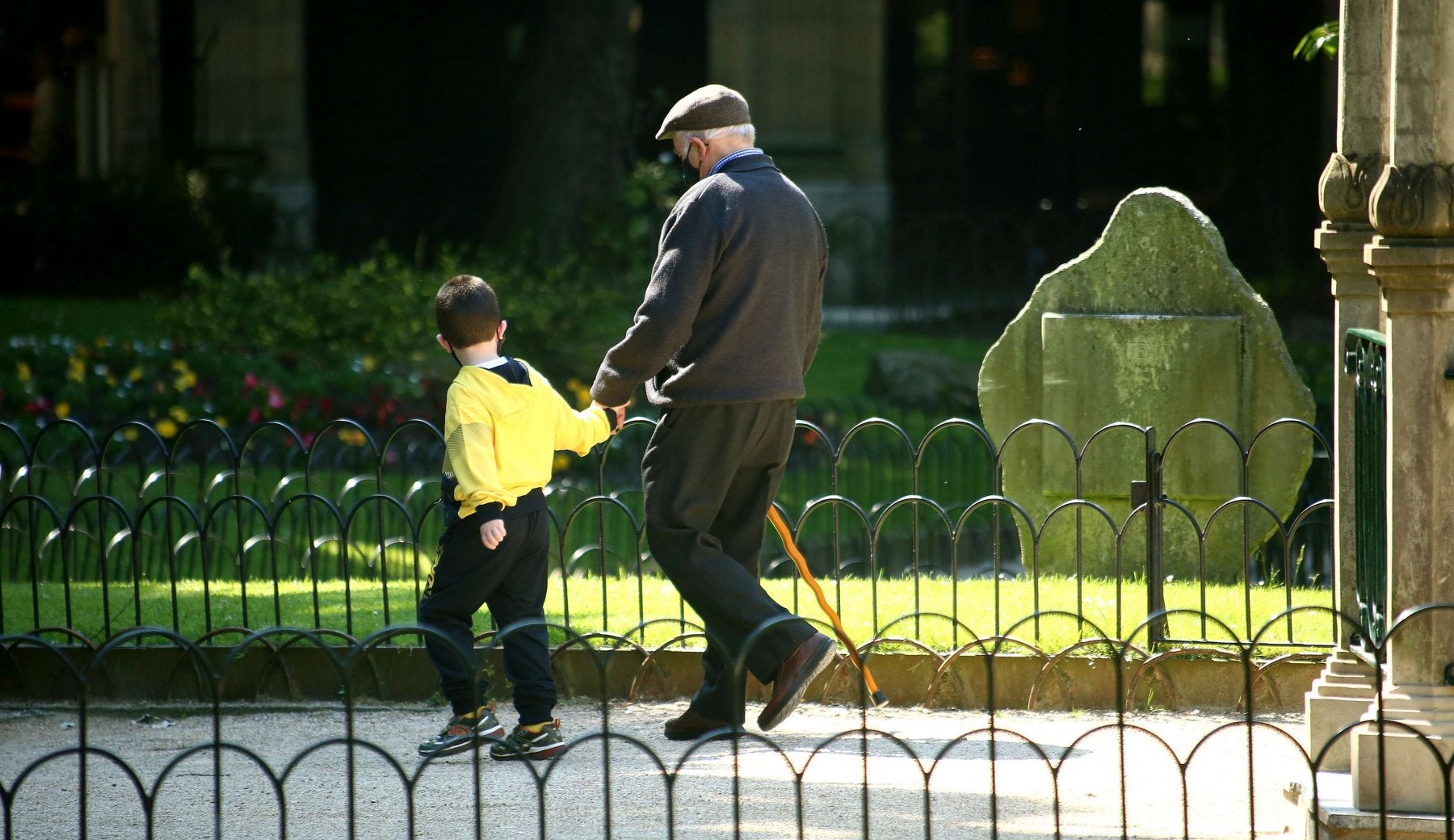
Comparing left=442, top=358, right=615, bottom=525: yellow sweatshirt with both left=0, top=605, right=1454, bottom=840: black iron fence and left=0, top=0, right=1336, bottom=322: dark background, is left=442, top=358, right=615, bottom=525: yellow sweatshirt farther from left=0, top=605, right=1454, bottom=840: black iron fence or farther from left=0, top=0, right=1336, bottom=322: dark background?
left=0, top=0, right=1336, bottom=322: dark background

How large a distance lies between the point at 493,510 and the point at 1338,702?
2262mm

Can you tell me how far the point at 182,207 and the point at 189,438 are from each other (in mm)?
6975

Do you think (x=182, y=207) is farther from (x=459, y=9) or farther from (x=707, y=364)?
(x=707, y=364)

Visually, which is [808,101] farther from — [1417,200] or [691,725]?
[1417,200]

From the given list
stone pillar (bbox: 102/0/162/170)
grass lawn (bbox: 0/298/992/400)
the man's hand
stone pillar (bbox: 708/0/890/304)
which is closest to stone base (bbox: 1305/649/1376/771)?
the man's hand

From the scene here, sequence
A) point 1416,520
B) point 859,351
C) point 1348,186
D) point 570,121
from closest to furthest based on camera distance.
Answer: point 1416,520, point 1348,186, point 859,351, point 570,121

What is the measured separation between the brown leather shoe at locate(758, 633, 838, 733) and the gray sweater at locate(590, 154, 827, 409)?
699 millimetres

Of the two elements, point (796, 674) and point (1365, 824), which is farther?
point (796, 674)

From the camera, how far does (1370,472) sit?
4223 mm

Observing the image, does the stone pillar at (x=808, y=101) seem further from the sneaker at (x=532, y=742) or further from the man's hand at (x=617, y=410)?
the sneaker at (x=532, y=742)

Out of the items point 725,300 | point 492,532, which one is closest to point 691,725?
point 492,532

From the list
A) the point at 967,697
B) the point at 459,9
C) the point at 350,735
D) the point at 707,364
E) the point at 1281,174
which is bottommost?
the point at 967,697

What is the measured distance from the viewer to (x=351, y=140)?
19.5m

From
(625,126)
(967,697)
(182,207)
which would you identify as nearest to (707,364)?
(967,697)
